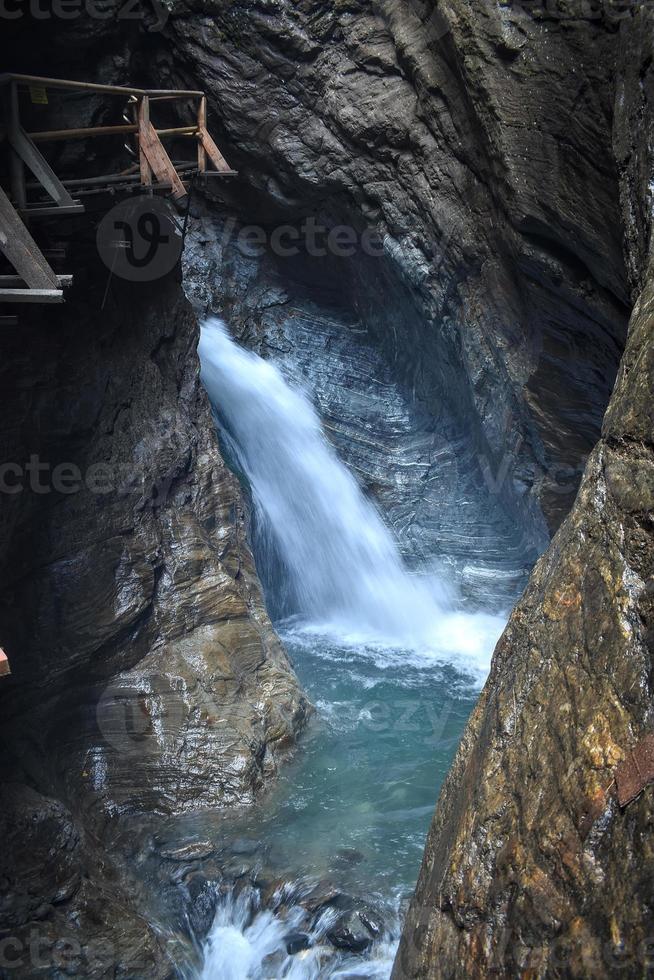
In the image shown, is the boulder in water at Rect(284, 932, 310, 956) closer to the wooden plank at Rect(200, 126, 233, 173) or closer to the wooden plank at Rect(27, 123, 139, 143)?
the wooden plank at Rect(27, 123, 139, 143)

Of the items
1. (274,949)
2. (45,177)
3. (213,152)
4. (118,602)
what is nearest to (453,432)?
(213,152)

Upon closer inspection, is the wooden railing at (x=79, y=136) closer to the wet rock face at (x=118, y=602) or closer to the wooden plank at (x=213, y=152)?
the wooden plank at (x=213, y=152)

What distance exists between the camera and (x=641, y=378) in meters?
3.28

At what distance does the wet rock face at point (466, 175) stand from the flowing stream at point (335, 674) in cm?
179

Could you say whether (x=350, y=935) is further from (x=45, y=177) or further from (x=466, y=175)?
(x=466, y=175)

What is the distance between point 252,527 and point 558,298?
4.53 m

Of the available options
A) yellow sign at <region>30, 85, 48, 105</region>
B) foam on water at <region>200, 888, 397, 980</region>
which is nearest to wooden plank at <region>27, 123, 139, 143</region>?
yellow sign at <region>30, 85, 48, 105</region>

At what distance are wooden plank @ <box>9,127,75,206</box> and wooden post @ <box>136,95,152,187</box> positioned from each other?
44.3 inches

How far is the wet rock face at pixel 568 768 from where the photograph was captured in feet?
8.20

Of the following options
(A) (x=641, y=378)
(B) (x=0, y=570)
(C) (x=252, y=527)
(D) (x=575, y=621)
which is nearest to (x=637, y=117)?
(A) (x=641, y=378)

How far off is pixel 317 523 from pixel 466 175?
185 inches

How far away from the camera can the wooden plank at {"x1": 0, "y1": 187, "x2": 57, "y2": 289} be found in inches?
157

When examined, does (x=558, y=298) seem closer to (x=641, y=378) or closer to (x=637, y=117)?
(x=637, y=117)

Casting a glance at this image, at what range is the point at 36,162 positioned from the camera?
503 cm
